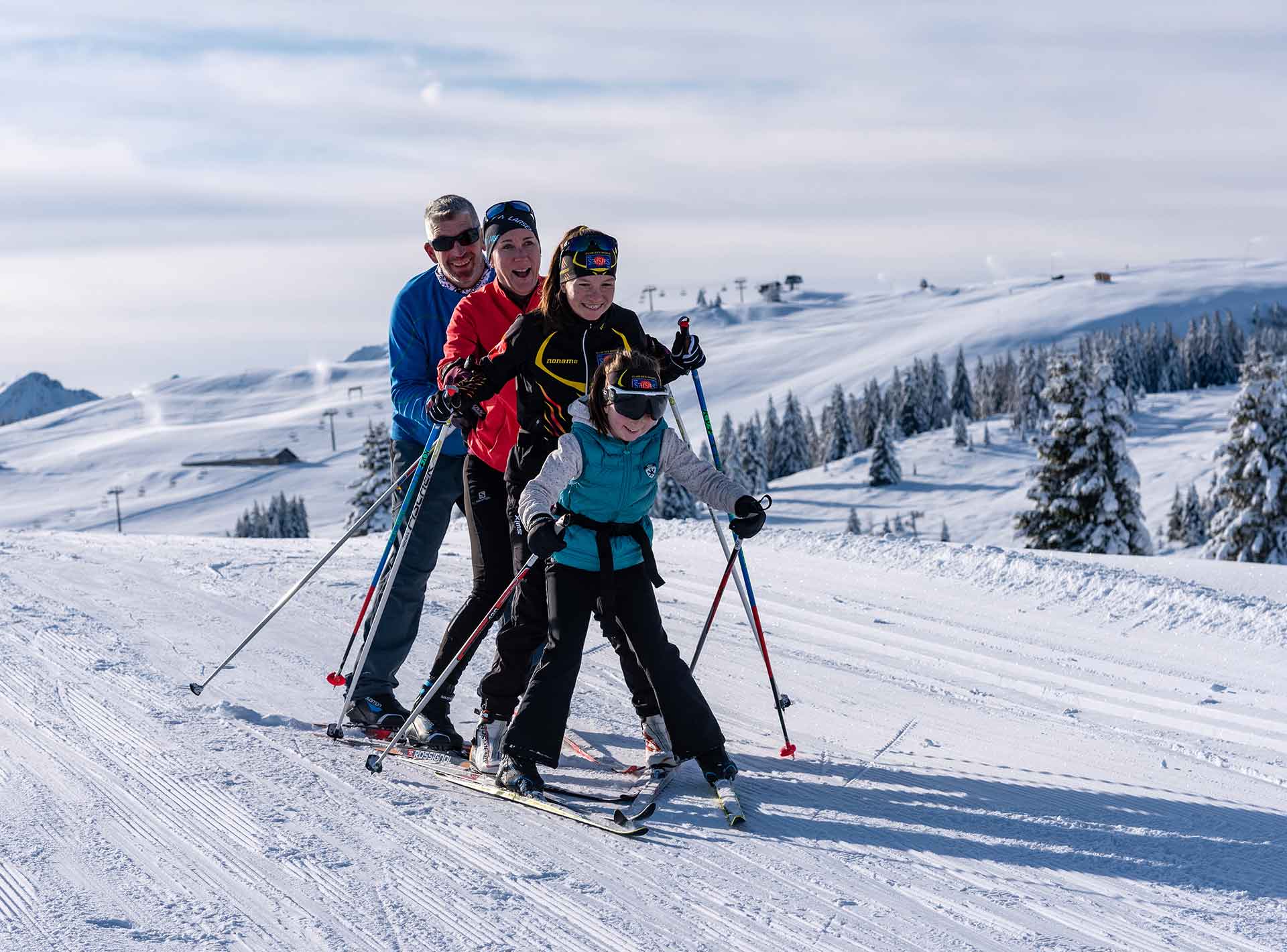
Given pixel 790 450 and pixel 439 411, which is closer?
pixel 439 411

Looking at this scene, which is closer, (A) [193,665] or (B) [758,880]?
(B) [758,880]

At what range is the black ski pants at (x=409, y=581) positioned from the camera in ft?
17.4

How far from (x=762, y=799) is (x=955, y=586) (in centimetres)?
525

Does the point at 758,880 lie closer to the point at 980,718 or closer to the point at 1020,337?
the point at 980,718

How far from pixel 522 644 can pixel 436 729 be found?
764 mm

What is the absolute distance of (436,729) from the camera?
5023 millimetres

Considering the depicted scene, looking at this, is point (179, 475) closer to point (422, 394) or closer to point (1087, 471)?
point (1087, 471)

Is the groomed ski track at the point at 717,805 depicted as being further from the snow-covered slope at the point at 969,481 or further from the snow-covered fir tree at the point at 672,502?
the snow-covered slope at the point at 969,481

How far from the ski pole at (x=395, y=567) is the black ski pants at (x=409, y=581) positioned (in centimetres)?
1

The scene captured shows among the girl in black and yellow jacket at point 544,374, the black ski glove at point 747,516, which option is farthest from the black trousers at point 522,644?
the black ski glove at point 747,516

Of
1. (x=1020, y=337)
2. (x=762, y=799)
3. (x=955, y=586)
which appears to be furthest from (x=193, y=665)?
(x=1020, y=337)

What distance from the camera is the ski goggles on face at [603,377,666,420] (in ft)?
13.6

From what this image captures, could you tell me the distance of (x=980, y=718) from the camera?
5840 millimetres

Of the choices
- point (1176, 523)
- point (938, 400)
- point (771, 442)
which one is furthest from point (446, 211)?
point (938, 400)
